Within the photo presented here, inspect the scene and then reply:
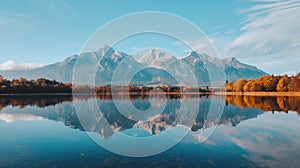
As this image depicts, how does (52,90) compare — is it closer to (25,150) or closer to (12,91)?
(12,91)

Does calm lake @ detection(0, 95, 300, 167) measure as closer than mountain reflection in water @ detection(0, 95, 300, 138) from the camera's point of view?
Yes

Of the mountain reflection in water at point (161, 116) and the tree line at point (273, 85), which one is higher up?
the tree line at point (273, 85)

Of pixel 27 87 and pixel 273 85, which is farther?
pixel 27 87

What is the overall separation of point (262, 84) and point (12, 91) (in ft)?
426

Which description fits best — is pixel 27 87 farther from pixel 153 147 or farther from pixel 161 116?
pixel 153 147

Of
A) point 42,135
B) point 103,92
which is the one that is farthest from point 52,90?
point 42,135

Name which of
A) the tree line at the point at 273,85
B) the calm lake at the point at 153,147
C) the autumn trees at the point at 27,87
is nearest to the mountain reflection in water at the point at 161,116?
the calm lake at the point at 153,147

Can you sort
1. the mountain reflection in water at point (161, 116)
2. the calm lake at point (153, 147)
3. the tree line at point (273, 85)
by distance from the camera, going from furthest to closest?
the tree line at point (273, 85) → the mountain reflection in water at point (161, 116) → the calm lake at point (153, 147)

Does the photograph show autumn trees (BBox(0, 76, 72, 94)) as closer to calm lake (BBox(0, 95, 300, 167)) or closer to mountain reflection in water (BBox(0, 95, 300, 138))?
mountain reflection in water (BBox(0, 95, 300, 138))

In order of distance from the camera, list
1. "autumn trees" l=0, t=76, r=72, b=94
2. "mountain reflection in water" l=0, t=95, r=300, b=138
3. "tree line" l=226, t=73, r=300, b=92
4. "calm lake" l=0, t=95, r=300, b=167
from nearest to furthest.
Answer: "calm lake" l=0, t=95, r=300, b=167, "mountain reflection in water" l=0, t=95, r=300, b=138, "tree line" l=226, t=73, r=300, b=92, "autumn trees" l=0, t=76, r=72, b=94

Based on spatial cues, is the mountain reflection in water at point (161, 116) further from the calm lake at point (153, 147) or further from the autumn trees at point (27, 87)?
the autumn trees at point (27, 87)

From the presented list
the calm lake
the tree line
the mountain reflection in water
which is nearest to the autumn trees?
the mountain reflection in water

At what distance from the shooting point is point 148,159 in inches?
571

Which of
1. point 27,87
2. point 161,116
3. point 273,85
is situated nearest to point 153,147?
point 161,116
